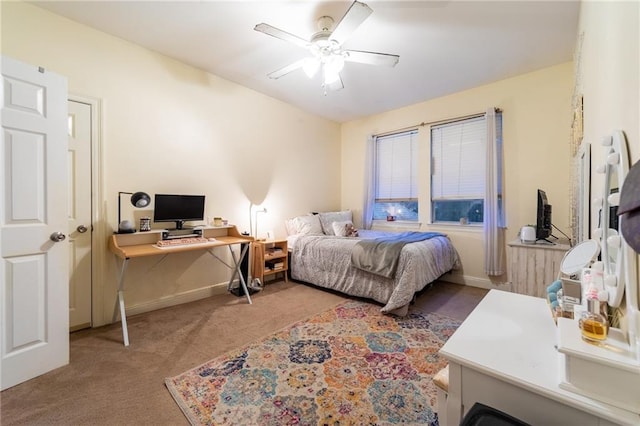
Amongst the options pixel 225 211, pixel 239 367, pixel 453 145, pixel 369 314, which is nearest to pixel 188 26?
pixel 225 211

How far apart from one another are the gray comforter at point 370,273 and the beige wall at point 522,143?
0.32 metres

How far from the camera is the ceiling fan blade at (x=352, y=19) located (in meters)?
1.76

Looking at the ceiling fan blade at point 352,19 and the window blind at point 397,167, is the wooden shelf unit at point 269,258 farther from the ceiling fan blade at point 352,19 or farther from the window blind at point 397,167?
the ceiling fan blade at point 352,19

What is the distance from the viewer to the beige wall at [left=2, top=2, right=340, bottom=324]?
92.8 inches

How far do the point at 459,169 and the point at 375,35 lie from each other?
228 cm

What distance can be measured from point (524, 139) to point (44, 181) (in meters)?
4.74

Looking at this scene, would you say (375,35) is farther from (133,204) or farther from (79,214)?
(79,214)

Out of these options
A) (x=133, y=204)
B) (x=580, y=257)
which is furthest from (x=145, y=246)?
(x=580, y=257)

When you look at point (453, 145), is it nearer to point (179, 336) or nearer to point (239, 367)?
point (239, 367)

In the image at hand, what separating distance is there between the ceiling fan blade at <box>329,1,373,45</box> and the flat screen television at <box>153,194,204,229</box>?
2.15 meters

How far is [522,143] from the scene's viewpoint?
3338mm

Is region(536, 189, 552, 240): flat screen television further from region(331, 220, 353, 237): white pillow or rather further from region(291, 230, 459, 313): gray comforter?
region(331, 220, 353, 237): white pillow

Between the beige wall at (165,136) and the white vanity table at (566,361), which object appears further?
the beige wall at (165,136)

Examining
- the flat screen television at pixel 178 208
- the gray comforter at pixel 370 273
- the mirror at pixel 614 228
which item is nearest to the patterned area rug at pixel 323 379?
the gray comforter at pixel 370 273
